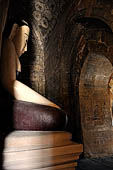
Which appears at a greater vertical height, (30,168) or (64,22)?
(64,22)

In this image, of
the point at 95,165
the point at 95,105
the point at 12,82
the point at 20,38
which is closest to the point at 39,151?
the point at 12,82

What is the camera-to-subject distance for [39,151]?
104 cm

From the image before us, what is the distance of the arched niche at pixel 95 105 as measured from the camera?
5.18 metres

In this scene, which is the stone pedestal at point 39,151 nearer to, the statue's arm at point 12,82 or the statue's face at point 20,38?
the statue's arm at point 12,82

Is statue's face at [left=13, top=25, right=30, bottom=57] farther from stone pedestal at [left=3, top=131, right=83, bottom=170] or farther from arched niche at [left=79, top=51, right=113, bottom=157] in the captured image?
arched niche at [left=79, top=51, right=113, bottom=157]

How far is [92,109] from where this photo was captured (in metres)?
5.53

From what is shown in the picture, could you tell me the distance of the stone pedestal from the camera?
983 millimetres

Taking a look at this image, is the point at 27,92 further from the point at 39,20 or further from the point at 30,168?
the point at 39,20

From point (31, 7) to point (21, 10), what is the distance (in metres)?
0.42

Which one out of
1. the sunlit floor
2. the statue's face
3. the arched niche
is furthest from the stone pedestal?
the arched niche

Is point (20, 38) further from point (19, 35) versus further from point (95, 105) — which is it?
point (95, 105)

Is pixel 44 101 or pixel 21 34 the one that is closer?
pixel 44 101

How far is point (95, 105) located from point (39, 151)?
485cm

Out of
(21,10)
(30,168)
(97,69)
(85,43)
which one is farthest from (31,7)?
(30,168)
